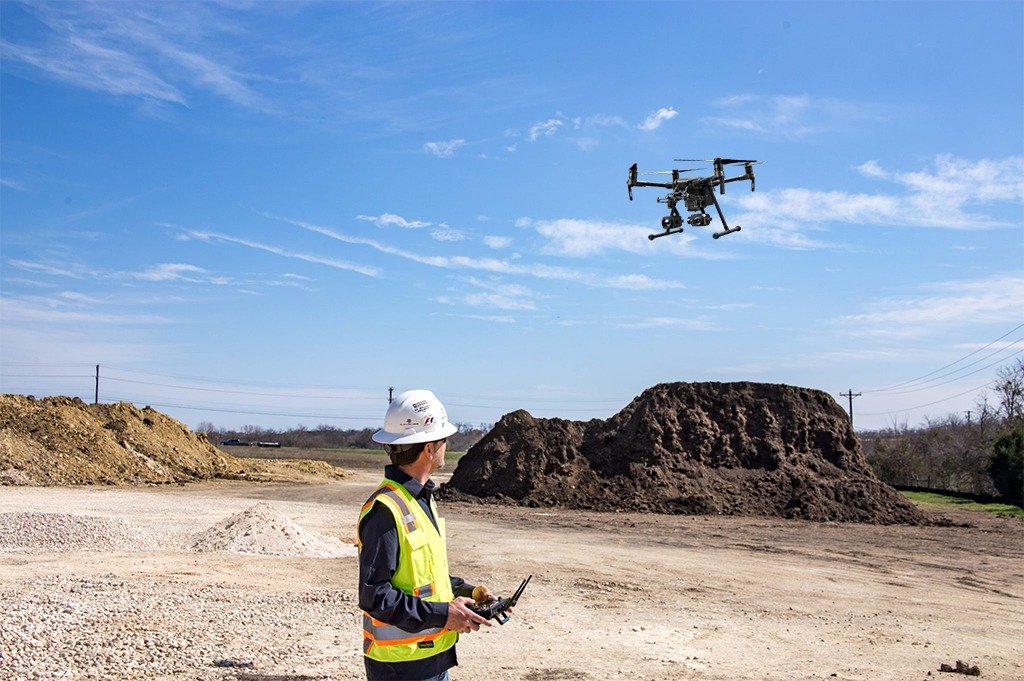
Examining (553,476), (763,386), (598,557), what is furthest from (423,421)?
(763,386)

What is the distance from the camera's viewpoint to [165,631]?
882cm

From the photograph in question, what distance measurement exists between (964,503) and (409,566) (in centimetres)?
3358

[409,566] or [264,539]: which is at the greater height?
[409,566]

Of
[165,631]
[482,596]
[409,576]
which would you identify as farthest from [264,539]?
[409,576]

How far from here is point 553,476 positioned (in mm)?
28516

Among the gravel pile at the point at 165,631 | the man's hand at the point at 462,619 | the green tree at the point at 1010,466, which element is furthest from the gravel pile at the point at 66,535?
the green tree at the point at 1010,466

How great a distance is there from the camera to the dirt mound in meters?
15.6

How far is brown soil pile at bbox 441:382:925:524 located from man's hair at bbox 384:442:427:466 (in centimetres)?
2338

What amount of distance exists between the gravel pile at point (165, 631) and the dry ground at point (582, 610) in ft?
0.09

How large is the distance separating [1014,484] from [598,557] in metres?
22.1

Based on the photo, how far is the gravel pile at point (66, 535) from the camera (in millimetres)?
15844

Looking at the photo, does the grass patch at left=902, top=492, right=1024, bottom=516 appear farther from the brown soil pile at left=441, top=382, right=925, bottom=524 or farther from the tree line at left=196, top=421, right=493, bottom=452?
the tree line at left=196, top=421, right=493, bottom=452

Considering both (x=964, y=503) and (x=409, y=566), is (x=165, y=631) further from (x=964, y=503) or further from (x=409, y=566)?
(x=964, y=503)

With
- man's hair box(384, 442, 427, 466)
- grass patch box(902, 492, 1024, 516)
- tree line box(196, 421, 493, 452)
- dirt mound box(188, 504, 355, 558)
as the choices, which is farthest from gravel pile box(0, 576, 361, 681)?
tree line box(196, 421, 493, 452)
